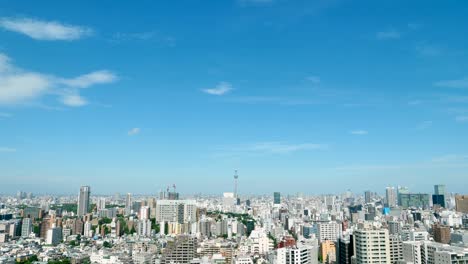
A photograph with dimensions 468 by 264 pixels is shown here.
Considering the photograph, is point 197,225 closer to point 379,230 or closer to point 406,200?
point 379,230

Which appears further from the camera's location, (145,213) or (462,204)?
(145,213)

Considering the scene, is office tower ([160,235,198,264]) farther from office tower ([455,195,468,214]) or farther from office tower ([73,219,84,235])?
office tower ([455,195,468,214])

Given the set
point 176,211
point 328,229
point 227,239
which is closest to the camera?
point 227,239

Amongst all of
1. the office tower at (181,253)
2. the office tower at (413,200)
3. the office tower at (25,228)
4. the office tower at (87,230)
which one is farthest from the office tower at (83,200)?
the office tower at (413,200)

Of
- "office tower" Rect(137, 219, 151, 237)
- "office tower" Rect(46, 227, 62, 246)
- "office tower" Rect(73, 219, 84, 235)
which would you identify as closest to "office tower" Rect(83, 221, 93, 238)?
"office tower" Rect(73, 219, 84, 235)

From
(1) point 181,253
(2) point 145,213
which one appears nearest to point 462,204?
(2) point 145,213

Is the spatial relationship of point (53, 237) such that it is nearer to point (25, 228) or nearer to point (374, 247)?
point (25, 228)

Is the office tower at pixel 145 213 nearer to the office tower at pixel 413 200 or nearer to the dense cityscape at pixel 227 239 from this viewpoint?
the dense cityscape at pixel 227 239
